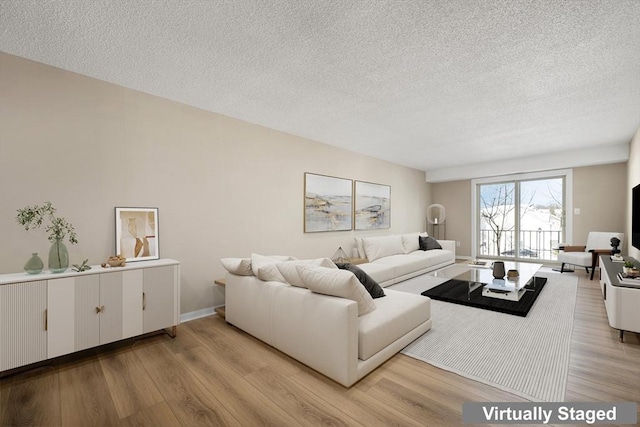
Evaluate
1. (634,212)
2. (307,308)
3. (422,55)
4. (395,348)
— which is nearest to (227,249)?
(307,308)

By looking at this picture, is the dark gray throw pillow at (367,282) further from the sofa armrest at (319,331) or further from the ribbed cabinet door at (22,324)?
the ribbed cabinet door at (22,324)

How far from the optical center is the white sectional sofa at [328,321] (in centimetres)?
195

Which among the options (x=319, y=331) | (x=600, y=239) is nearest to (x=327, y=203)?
(x=319, y=331)

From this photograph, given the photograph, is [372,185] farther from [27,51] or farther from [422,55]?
[27,51]

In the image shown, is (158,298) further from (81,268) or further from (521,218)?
(521,218)

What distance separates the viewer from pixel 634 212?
3.92 metres

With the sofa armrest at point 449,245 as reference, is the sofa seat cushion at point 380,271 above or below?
below

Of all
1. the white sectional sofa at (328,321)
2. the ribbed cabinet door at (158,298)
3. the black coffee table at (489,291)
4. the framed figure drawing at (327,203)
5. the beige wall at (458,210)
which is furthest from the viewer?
the beige wall at (458,210)

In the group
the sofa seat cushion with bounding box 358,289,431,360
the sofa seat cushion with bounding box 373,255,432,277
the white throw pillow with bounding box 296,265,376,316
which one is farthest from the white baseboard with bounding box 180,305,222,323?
the sofa seat cushion with bounding box 373,255,432,277

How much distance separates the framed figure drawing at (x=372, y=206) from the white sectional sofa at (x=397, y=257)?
19.9 inches

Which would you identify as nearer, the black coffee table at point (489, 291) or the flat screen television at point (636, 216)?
the black coffee table at point (489, 291)

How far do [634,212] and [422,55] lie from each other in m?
4.14

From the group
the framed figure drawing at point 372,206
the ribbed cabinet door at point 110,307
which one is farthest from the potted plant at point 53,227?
the framed figure drawing at point 372,206

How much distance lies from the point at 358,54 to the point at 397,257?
3941 millimetres
